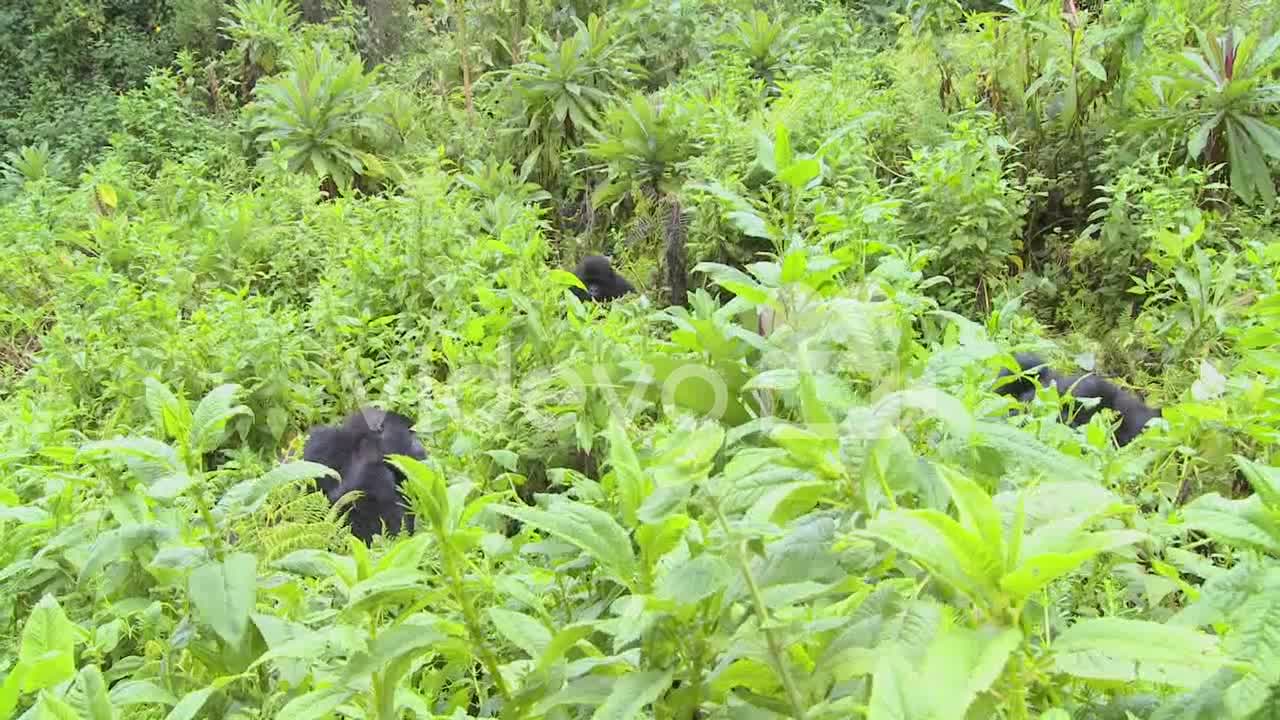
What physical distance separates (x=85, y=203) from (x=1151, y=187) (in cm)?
592

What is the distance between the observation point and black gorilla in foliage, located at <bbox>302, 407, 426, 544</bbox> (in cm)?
246

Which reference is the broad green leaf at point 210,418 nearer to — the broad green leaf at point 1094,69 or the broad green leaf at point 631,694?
the broad green leaf at point 631,694

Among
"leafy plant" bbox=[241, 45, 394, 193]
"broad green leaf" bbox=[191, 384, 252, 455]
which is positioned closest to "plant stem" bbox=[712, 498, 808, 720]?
"broad green leaf" bbox=[191, 384, 252, 455]

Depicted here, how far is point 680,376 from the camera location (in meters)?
1.90

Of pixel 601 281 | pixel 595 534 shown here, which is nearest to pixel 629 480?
pixel 595 534

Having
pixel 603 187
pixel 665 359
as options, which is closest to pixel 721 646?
pixel 665 359

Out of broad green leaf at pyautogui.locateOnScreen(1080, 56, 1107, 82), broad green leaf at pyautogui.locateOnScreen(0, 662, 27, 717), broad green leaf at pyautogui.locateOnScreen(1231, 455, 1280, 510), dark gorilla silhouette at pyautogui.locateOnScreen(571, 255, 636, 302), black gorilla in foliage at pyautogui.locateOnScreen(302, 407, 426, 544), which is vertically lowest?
dark gorilla silhouette at pyautogui.locateOnScreen(571, 255, 636, 302)

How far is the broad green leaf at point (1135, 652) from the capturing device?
2.41ft

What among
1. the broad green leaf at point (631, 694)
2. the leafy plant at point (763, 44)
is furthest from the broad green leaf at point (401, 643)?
the leafy plant at point (763, 44)

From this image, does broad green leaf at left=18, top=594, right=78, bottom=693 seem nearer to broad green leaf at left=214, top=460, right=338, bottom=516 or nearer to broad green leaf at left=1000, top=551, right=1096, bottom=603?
broad green leaf at left=214, top=460, right=338, bottom=516

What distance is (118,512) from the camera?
162cm

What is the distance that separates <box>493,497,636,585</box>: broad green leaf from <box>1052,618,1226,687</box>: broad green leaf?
1.48ft

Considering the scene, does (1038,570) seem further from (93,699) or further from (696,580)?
(93,699)

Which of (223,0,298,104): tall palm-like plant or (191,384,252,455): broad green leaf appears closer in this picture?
(191,384,252,455): broad green leaf
